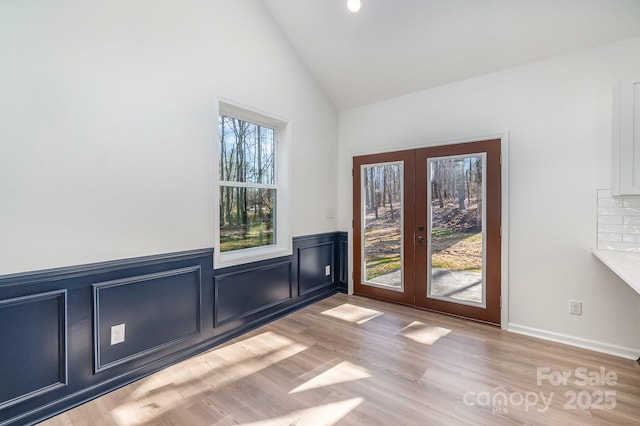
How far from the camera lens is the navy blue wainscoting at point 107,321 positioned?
1700 mm

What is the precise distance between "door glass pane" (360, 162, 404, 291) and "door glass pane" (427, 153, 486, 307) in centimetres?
42

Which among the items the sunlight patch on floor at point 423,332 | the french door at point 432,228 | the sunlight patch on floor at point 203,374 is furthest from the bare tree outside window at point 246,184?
the sunlight patch on floor at point 423,332

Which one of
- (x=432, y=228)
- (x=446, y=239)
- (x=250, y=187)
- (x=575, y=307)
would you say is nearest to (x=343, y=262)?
(x=432, y=228)

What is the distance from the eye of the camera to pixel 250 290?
3.04m

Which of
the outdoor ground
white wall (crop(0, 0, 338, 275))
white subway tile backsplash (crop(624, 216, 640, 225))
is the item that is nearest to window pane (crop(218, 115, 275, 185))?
white wall (crop(0, 0, 338, 275))

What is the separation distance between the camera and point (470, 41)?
2809 millimetres

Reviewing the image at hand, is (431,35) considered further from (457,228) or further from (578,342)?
(578,342)

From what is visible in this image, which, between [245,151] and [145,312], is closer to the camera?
[145,312]

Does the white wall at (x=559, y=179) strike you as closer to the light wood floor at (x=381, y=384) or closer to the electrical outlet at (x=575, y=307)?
the electrical outlet at (x=575, y=307)

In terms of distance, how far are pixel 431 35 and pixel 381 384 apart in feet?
10.4

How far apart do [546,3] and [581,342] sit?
2914 millimetres

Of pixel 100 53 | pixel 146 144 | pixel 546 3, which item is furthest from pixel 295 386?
pixel 546 3

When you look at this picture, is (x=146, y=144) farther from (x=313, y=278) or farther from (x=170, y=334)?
(x=313, y=278)

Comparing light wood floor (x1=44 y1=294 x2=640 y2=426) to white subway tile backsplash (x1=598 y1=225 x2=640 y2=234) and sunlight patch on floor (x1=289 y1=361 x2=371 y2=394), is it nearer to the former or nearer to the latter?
sunlight patch on floor (x1=289 y1=361 x2=371 y2=394)
